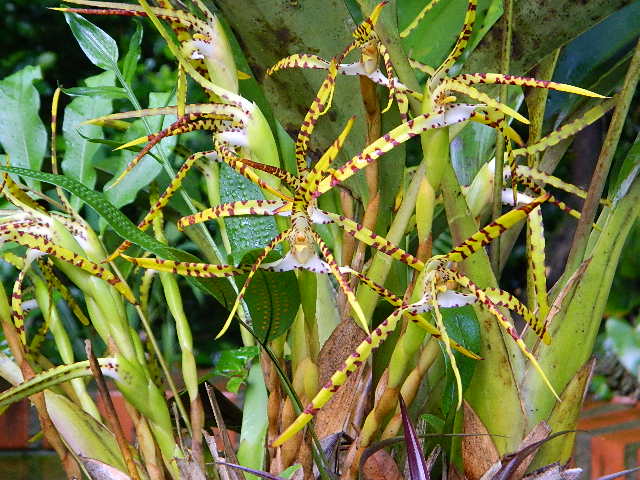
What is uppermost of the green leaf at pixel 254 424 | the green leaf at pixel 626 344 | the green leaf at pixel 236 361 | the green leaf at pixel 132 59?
the green leaf at pixel 132 59

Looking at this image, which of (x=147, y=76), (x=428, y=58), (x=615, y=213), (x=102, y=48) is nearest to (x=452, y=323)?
(x=615, y=213)

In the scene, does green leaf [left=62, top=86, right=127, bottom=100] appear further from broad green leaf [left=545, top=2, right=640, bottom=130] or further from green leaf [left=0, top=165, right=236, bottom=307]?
broad green leaf [left=545, top=2, right=640, bottom=130]

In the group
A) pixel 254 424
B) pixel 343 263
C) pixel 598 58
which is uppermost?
pixel 598 58

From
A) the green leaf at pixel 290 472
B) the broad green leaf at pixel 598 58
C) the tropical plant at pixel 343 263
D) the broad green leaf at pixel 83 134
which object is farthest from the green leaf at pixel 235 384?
the broad green leaf at pixel 598 58

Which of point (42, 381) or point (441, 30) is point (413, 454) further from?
point (441, 30)

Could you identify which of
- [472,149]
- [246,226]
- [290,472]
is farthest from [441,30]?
[290,472]

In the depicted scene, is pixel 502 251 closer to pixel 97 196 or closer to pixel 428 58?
pixel 428 58

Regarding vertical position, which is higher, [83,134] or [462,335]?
[83,134]

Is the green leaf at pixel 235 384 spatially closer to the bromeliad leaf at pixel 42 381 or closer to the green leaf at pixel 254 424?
the green leaf at pixel 254 424
